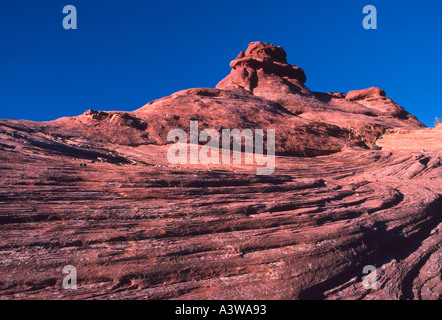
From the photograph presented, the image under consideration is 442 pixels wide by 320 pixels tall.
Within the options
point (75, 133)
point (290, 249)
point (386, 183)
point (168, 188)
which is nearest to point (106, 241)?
point (168, 188)

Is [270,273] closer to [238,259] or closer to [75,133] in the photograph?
[238,259]

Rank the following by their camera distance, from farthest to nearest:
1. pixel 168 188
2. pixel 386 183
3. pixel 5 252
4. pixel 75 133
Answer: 1. pixel 75 133
2. pixel 386 183
3. pixel 168 188
4. pixel 5 252

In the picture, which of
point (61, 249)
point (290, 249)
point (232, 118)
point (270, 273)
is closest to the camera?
point (61, 249)

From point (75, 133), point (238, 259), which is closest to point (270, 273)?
point (238, 259)

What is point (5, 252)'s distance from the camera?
18.9 ft

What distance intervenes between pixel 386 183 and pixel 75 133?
60.8 ft

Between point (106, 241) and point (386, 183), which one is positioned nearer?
point (106, 241)

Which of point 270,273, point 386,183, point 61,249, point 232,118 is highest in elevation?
point 232,118

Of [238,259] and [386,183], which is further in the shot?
[386,183]

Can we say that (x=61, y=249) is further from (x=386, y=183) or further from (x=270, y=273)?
(x=386, y=183)

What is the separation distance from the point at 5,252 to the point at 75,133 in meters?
12.0

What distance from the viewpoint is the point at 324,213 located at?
30.1 ft
